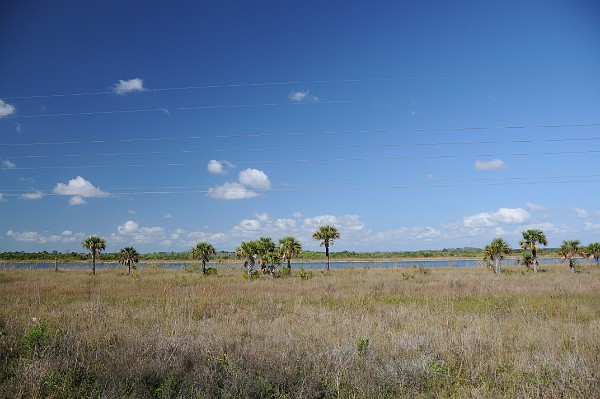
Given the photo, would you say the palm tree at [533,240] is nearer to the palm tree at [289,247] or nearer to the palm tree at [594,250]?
the palm tree at [594,250]

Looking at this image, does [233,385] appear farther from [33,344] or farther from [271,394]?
[33,344]

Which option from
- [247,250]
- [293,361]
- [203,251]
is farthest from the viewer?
[203,251]

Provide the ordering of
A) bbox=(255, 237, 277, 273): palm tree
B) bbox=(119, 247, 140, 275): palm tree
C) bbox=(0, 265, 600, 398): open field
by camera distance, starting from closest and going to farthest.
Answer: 1. bbox=(0, 265, 600, 398): open field
2. bbox=(255, 237, 277, 273): palm tree
3. bbox=(119, 247, 140, 275): palm tree

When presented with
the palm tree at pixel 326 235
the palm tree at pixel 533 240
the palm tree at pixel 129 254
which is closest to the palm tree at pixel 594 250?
the palm tree at pixel 533 240

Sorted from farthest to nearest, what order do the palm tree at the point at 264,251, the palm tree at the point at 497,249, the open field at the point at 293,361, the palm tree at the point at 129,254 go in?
the palm tree at the point at 129,254 → the palm tree at the point at 497,249 → the palm tree at the point at 264,251 → the open field at the point at 293,361

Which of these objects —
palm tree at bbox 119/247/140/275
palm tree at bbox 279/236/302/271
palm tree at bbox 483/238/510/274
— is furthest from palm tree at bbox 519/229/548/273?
palm tree at bbox 119/247/140/275

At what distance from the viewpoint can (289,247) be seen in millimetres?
44719

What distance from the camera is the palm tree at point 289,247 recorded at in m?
44.2

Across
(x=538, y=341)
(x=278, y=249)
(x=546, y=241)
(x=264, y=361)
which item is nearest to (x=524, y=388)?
(x=538, y=341)

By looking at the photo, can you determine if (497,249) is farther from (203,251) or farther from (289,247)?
(203,251)

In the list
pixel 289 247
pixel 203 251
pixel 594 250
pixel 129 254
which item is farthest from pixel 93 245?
pixel 594 250

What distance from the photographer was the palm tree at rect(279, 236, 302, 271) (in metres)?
44.2

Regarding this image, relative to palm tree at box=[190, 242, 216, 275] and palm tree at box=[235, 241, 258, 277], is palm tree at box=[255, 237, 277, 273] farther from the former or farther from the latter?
palm tree at box=[190, 242, 216, 275]

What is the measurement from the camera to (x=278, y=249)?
142ft
